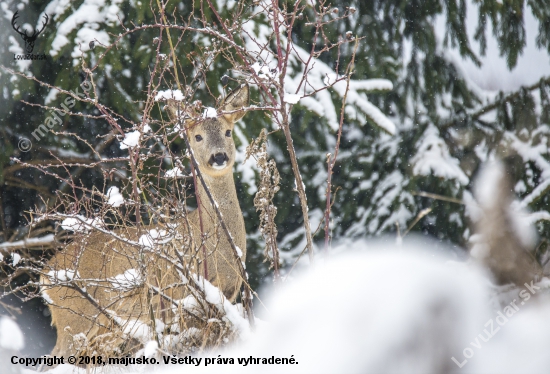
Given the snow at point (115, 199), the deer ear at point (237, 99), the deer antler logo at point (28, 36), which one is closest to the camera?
the snow at point (115, 199)

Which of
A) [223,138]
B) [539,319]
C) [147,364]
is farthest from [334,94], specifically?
[539,319]

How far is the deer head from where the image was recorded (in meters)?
3.58

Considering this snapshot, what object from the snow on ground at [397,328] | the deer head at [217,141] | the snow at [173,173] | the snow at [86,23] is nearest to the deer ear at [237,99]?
the deer head at [217,141]

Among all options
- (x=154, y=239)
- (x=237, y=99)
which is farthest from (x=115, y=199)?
(x=237, y=99)

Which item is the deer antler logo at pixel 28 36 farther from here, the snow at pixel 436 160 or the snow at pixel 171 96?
the snow at pixel 436 160

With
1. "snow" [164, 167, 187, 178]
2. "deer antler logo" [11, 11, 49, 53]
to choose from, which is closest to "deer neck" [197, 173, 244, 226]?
"snow" [164, 167, 187, 178]

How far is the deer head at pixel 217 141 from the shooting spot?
3.58 metres

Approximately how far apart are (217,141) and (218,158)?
13cm

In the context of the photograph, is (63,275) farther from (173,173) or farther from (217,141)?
(217,141)

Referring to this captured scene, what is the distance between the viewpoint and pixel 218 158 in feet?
11.7

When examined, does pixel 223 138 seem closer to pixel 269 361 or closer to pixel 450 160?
pixel 450 160

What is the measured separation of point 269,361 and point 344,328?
18 centimetres

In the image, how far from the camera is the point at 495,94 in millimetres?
5434

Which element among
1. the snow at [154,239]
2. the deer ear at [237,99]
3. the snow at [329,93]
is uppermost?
the snow at [329,93]
